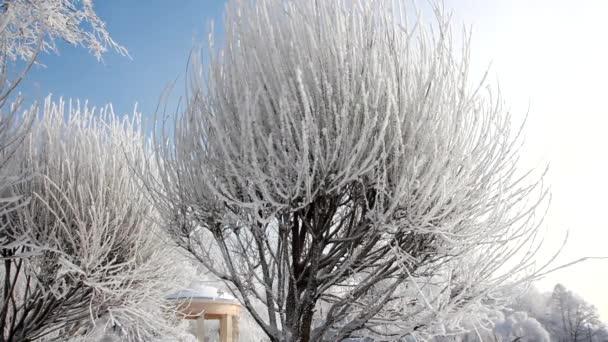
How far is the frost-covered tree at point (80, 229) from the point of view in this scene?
6734 millimetres

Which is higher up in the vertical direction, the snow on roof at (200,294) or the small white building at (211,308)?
the snow on roof at (200,294)

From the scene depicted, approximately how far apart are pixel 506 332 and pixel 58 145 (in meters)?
38.3

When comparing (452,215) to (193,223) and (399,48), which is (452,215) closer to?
(399,48)

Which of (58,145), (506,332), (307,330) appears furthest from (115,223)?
(506,332)

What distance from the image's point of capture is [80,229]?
253 inches

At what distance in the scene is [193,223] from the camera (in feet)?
18.1

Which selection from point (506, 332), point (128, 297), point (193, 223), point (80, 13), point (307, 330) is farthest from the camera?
point (506, 332)

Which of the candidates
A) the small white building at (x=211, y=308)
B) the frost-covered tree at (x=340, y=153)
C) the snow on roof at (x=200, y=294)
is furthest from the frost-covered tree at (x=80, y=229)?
the small white building at (x=211, y=308)

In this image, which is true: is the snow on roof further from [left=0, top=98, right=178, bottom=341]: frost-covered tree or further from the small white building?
[left=0, top=98, right=178, bottom=341]: frost-covered tree

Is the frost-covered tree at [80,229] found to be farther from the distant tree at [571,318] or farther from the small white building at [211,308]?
the distant tree at [571,318]

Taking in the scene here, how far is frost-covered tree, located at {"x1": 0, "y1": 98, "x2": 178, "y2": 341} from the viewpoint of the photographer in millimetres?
6734

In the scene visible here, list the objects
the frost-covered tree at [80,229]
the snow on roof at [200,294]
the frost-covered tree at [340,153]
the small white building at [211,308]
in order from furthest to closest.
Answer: the small white building at [211,308], the snow on roof at [200,294], the frost-covered tree at [80,229], the frost-covered tree at [340,153]

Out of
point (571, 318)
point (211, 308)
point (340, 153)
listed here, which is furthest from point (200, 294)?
point (571, 318)

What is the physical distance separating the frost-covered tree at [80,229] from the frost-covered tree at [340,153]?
1997mm
